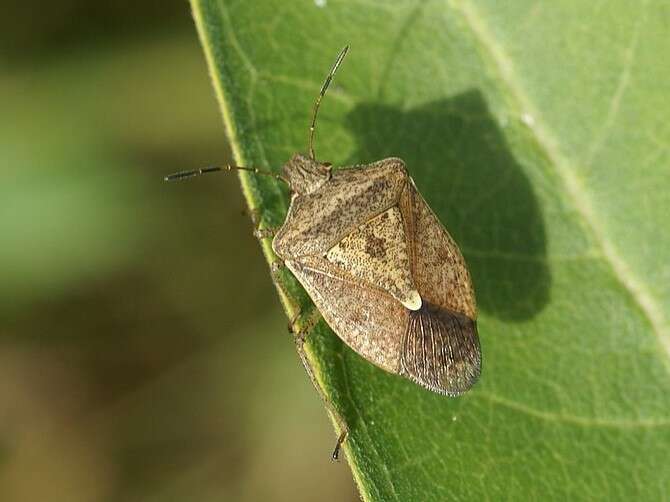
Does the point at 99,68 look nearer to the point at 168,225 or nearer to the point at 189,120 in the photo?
the point at 189,120

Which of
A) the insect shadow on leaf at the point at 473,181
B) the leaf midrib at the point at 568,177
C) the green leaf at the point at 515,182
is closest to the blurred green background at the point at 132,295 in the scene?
the green leaf at the point at 515,182

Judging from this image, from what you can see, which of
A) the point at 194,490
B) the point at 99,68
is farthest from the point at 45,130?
the point at 194,490

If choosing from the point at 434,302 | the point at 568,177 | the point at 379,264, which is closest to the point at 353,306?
the point at 379,264

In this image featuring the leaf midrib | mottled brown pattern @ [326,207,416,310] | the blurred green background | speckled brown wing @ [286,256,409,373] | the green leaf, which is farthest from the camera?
the blurred green background

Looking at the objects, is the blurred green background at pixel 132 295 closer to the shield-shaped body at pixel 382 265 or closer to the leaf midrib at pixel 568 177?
the shield-shaped body at pixel 382 265

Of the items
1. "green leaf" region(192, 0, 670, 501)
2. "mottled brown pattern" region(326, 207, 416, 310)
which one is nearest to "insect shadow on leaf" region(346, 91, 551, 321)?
"green leaf" region(192, 0, 670, 501)

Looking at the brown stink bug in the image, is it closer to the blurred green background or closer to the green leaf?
the green leaf

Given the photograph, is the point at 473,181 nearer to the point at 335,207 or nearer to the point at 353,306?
the point at 335,207
